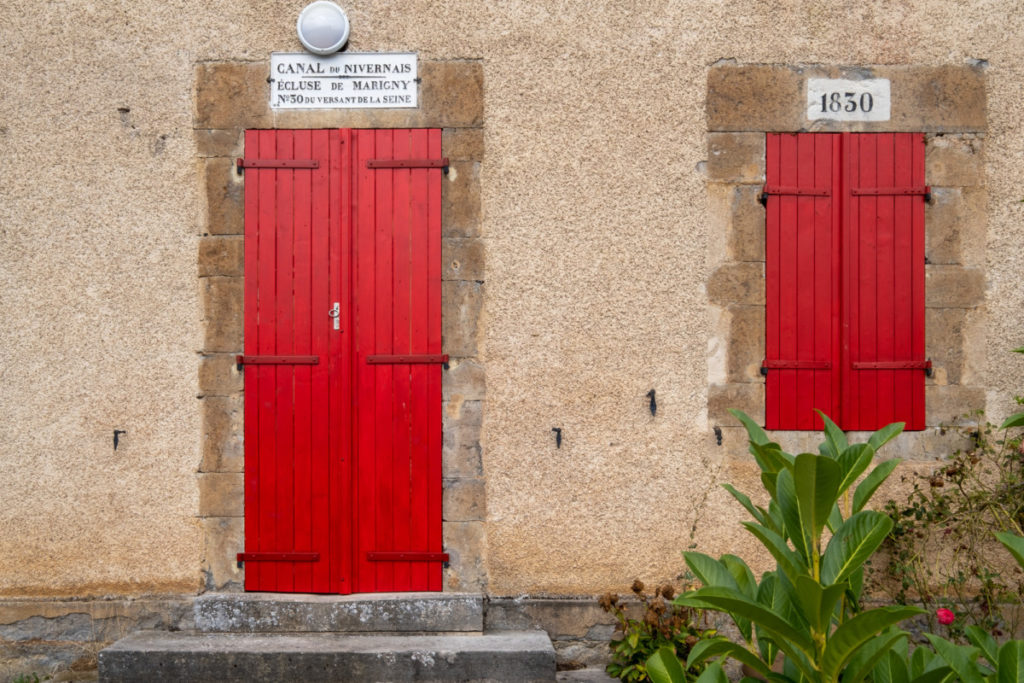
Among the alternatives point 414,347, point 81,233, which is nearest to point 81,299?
point 81,233

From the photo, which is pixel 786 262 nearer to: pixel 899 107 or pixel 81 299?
pixel 899 107

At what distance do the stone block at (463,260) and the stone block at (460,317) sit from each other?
0.04 metres

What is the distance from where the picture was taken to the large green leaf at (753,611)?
6.64 ft

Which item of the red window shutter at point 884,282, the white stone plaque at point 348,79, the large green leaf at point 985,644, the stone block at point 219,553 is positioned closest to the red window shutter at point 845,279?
the red window shutter at point 884,282

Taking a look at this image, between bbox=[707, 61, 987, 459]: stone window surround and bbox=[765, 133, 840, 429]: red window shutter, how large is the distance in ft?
0.25

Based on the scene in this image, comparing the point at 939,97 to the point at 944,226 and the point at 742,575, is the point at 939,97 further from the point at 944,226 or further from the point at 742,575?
the point at 742,575

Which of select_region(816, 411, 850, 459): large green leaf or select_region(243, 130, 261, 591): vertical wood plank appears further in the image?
select_region(243, 130, 261, 591): vertical wood plank

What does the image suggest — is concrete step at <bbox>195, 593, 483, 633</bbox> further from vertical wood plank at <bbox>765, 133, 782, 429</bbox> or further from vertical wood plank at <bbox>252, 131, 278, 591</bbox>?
vertical wood plank at <bbox>765, 133, 782, 429</bbox>

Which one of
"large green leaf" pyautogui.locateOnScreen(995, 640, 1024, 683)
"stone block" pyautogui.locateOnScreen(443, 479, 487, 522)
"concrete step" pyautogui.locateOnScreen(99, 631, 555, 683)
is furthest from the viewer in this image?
"stone block" pyautogui.locateOnScreen(443, 479, 487, 522)

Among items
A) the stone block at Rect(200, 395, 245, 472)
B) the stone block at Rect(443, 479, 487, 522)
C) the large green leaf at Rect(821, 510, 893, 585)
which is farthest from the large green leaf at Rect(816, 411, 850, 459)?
the stone block at Rect(200, 395, 245, 472)

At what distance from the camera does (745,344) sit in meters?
4.11

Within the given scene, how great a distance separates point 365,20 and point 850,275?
2.80 metres

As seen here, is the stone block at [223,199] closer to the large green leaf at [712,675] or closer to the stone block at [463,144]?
the stone block at [463,144]

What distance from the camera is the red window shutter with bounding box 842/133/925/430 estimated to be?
13.4 ft
